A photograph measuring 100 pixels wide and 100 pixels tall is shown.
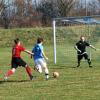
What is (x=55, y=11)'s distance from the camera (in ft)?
Result: 293

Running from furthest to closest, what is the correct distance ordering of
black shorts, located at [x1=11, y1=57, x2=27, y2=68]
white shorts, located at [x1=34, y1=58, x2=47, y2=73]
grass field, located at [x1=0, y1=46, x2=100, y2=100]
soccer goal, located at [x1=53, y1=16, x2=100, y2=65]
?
soccer goal, located at [x1=53, y1=16, x2=100, y2=65], white shorts, located at [x1=34, y1=58, x2=47, y2=73], black shorts, located at [x1=11, y1=57, x2=27, y2=68], grass field, located at [x1=0, y1=46, x2=100, y2=100]

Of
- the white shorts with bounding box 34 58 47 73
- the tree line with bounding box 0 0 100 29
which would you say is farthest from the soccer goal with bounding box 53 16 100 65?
the tree line with bounding box 0 0 100 29

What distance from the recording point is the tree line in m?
82.5

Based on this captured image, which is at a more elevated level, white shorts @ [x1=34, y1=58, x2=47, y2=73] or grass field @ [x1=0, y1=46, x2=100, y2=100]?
white shorts @ [x1=34, y1=58, x2=47, y2=73]

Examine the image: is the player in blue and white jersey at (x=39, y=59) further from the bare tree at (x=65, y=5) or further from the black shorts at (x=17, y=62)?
the bare tree at (x=65, y=5)

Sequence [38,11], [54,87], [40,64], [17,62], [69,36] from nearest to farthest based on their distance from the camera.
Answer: [54,87] < [17,62] < [40,64] < [69,36] < [38,11]

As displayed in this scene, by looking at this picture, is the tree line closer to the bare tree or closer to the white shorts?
the bare tree

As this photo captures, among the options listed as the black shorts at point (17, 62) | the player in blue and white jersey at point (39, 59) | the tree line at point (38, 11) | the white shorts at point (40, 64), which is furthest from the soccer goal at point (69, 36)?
the tree line at point (38, 11)

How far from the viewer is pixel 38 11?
88.8 meters

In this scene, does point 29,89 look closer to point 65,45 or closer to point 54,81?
point 54,81

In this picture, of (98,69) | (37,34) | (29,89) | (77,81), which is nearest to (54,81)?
(77,81)

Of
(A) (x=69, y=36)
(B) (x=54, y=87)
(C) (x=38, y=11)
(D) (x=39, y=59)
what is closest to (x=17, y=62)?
(D) (x=39, y=59)

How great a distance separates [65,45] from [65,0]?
5466 centimetres

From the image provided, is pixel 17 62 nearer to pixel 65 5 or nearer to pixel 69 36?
pixel 69 36
